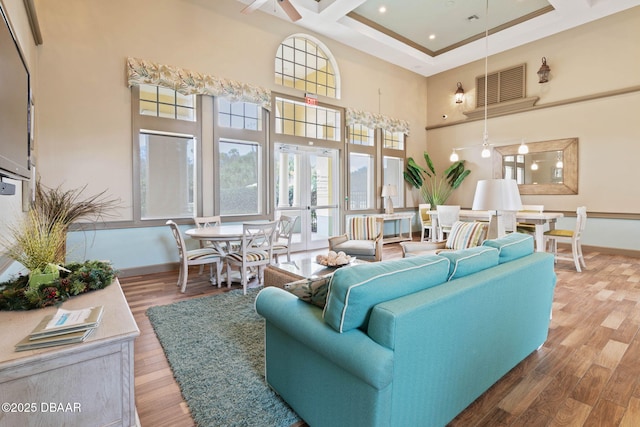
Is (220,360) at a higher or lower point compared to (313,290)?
lower

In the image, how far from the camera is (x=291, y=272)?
2842mm

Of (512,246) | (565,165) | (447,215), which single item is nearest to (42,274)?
(512,246)

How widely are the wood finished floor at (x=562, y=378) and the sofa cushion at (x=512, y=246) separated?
30.8 inches

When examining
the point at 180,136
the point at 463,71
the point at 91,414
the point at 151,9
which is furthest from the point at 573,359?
the point at 463,71

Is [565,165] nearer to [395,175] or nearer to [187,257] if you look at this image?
[395,175]

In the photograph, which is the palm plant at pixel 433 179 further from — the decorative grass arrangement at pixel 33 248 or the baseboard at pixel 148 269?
the decorative grass arrangement at pixel 33 248

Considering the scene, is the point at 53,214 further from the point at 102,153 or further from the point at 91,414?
the point at 91,414

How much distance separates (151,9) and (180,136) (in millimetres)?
1806

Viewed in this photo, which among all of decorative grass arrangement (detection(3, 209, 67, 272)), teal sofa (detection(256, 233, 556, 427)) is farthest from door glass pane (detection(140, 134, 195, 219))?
teal sofa (detection(256, 233, 556, 427))

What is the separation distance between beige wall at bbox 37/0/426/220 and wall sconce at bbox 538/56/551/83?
226 inches

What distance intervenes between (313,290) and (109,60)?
4.60 meters

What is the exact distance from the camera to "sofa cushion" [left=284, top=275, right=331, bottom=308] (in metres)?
1.60

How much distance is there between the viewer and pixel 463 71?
8.02m

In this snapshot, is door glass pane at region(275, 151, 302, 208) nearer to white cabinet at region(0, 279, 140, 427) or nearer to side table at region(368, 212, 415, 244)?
side table at region(368, 212, 415, 244)
